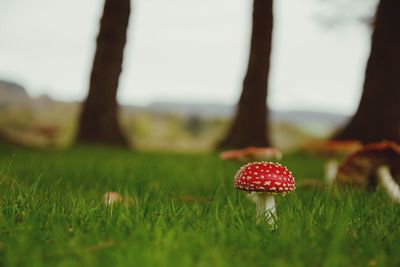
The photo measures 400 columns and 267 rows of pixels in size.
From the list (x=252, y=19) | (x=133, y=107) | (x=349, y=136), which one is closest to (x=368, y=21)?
(x=252, y=19)

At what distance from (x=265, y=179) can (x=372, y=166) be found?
1.93 meters

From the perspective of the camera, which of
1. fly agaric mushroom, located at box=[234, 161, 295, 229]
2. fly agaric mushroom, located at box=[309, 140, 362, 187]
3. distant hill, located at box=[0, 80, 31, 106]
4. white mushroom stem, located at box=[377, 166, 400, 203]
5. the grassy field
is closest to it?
the grassy field

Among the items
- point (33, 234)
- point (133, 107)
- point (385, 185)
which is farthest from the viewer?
point (133, 107)

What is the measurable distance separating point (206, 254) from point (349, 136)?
721cm

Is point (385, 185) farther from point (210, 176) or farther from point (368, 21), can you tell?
point (368, 21)

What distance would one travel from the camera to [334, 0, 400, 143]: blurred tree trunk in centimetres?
805

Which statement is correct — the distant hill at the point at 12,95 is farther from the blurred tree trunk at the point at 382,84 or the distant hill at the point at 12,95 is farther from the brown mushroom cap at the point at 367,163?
the brown mushroom cap at the point at 367,163

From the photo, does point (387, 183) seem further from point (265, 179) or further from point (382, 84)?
point (382, 84)

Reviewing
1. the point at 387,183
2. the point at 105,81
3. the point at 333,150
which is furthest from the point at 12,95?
the point at 387,183

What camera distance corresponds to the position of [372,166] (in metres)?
3.91

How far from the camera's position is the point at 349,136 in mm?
8406

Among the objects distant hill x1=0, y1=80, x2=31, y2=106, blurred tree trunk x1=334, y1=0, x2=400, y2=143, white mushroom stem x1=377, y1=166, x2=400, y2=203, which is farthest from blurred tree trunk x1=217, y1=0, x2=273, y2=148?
distant hill x1=0, y1=80, x2=31, y2=106

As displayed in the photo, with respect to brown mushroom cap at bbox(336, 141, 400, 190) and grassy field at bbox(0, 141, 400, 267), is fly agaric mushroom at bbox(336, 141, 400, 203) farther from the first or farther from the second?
grassy field at bbox(0, 141, 400, 267)

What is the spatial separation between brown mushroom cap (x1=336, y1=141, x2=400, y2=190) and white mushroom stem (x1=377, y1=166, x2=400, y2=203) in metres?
0.04
